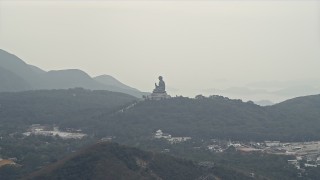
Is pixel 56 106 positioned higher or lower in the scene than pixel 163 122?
higher

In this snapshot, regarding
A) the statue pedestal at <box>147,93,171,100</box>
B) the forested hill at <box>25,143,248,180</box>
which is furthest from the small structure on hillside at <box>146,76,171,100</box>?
the forested hill at <box>25,143,248,180</box>

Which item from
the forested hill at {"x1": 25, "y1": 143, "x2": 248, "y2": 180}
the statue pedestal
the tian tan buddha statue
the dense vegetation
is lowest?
the forested hill at {"x1": 25, "y1": 143, "x2": 248, "y2": 180}

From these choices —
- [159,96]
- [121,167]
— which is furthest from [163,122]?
[121,167]

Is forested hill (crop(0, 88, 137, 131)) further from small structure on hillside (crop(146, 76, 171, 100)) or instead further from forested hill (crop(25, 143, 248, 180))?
forested hill (crop(25, 143, 248, 180))

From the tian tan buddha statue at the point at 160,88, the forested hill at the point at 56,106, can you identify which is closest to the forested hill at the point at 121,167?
the forested hill at the point at 56,106

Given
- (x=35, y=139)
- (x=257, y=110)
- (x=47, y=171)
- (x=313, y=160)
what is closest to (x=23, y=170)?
(x=47, y=171)

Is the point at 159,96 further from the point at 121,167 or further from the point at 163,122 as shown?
the point at 121,167
